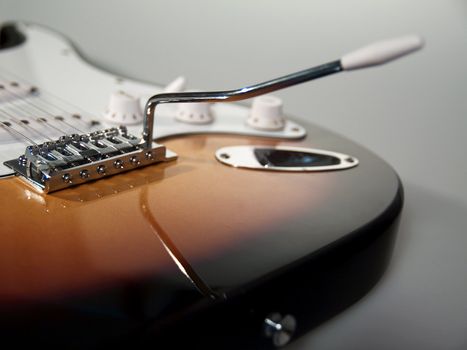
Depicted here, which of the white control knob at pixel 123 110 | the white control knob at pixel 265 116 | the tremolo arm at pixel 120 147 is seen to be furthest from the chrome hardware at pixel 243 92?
the white control knob at pixel 265 116

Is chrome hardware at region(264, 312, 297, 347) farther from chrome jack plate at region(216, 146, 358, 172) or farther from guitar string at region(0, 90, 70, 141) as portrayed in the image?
guitar string at region(0, 90, 70, 141)

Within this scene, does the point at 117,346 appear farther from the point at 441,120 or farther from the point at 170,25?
the point at 170,25

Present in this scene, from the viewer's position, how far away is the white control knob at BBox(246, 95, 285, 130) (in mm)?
984

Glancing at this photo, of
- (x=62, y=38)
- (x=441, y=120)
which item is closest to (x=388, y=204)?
(x=441, y=120)

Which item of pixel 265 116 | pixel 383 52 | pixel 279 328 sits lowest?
pixel 279 328

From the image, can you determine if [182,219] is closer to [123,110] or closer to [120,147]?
[120,147]

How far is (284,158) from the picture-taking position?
888 mm

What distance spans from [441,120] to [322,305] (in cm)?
48

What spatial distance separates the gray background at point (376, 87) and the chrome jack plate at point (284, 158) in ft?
0.52

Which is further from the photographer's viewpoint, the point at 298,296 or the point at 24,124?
the point at 24,124

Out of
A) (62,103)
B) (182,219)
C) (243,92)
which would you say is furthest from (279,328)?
(62,103)

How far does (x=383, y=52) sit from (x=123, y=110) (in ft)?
1.35

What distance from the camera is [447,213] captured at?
1.02 meters

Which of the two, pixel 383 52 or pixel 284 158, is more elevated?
pixel 383 52
